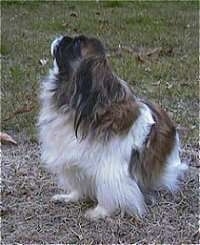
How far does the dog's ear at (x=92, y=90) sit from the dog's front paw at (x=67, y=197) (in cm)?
58

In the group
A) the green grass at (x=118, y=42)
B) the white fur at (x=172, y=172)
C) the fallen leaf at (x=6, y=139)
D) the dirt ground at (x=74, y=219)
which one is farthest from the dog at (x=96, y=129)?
the green grass at (x=118, y=42)

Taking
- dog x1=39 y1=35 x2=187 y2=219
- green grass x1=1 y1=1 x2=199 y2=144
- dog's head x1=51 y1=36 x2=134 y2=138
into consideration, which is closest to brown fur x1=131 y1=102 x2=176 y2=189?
dog x1=39 y1=35 x2=187 y2=219

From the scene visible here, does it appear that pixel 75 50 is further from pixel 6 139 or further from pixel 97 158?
pixel 6 139

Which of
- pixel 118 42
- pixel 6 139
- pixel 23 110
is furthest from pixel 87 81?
pixel 118 42

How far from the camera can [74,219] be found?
4039 mm

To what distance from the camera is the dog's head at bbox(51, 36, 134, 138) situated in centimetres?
375

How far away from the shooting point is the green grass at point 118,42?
6.55m

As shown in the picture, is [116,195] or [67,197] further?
[67,197]

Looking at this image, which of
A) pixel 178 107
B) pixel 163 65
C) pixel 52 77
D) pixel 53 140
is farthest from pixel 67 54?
pixel 163 65

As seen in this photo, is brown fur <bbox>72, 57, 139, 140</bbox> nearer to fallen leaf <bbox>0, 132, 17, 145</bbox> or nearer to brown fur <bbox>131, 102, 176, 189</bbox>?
brown fur <bbox>131, 102, 176, 189</bbox>

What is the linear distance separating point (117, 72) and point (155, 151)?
12.2ft

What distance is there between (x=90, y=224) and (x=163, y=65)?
14.7ft

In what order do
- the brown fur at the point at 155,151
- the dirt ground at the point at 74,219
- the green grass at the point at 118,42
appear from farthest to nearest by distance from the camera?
the green grass at the point at 118,42, the brown fur at the point at 155,151, the dirt ground at the point at 74,219

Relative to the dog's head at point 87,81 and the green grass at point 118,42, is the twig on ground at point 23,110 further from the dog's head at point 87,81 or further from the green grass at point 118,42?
the dog's head at point 87,81
